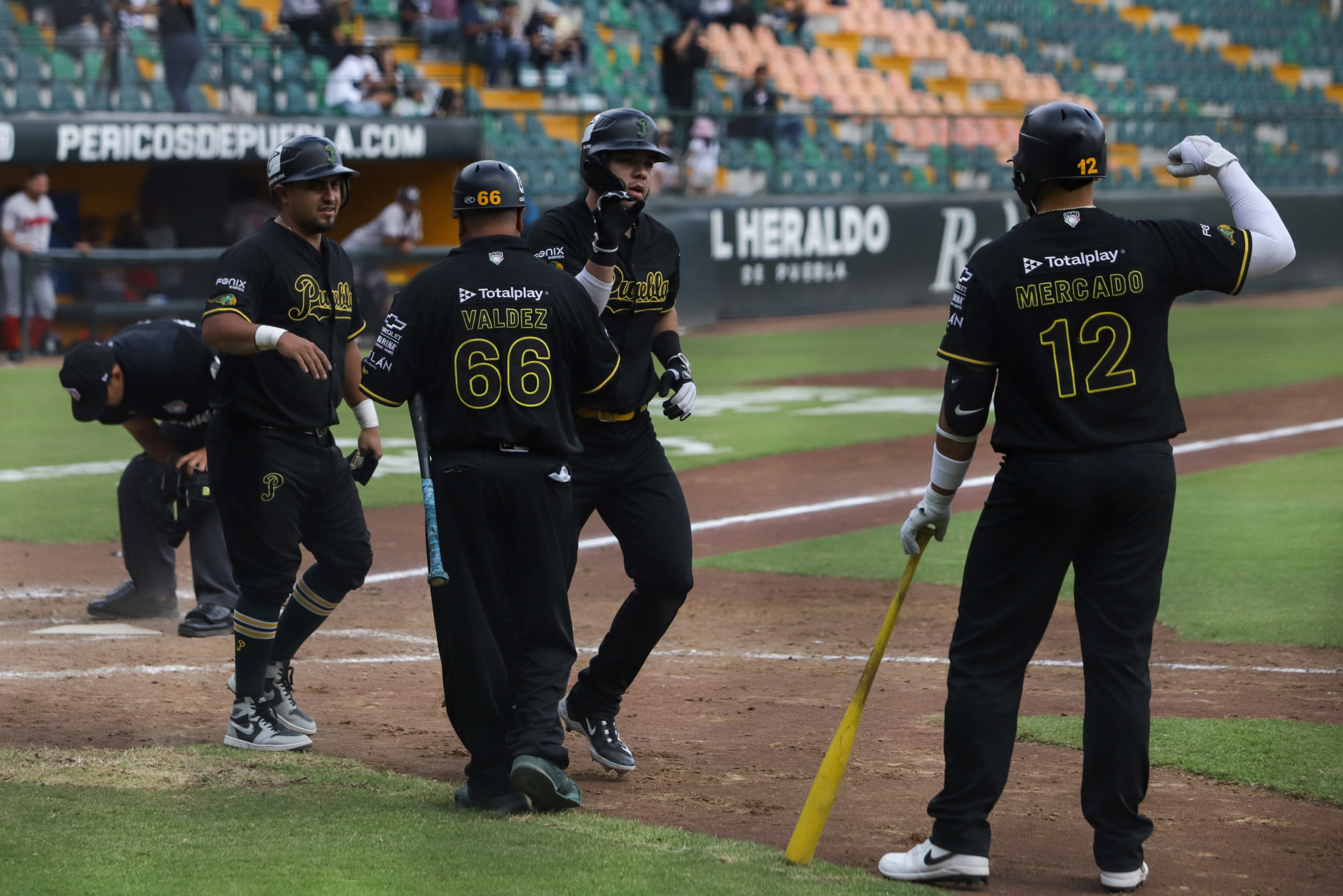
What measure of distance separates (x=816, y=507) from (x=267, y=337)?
250 inches

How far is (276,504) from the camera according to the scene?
5.49m

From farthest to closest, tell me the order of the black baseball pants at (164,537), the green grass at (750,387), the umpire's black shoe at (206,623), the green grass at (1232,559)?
1. the green grass at (750,387)
2. the green grass at (1232,559)
3. the black baseball pants at (164,537)
4. the umpire's black shoe at (206,623)

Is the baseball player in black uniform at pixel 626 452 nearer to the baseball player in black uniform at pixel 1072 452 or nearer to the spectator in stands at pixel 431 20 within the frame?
the baseball player in black uniform at pixel 1072 452

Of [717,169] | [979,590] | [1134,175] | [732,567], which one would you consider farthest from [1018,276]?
[1134,175]

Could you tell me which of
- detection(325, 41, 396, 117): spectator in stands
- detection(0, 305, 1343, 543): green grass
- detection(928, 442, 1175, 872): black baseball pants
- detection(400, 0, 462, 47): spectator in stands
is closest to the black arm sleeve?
detection(928, 442, 1175, 872): black baseball pants

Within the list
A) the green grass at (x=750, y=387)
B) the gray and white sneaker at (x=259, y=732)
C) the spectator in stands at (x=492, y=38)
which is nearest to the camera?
the gray and white sneaker at (x=259, y=732)

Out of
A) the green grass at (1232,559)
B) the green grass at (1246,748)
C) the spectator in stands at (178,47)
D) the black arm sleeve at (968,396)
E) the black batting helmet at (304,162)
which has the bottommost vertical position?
the green grass at (1232,559)

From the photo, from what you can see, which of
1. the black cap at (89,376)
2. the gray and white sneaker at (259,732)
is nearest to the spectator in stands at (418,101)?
the black cap at (89,376)

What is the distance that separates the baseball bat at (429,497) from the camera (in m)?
4.64

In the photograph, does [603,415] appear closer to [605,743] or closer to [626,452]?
[626,452]

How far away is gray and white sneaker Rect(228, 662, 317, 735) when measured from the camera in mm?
5598

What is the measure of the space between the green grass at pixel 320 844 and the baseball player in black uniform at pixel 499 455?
26 centimetres

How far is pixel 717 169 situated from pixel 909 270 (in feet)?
11.9

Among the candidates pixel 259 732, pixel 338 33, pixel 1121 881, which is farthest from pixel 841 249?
pixel 1121 881
